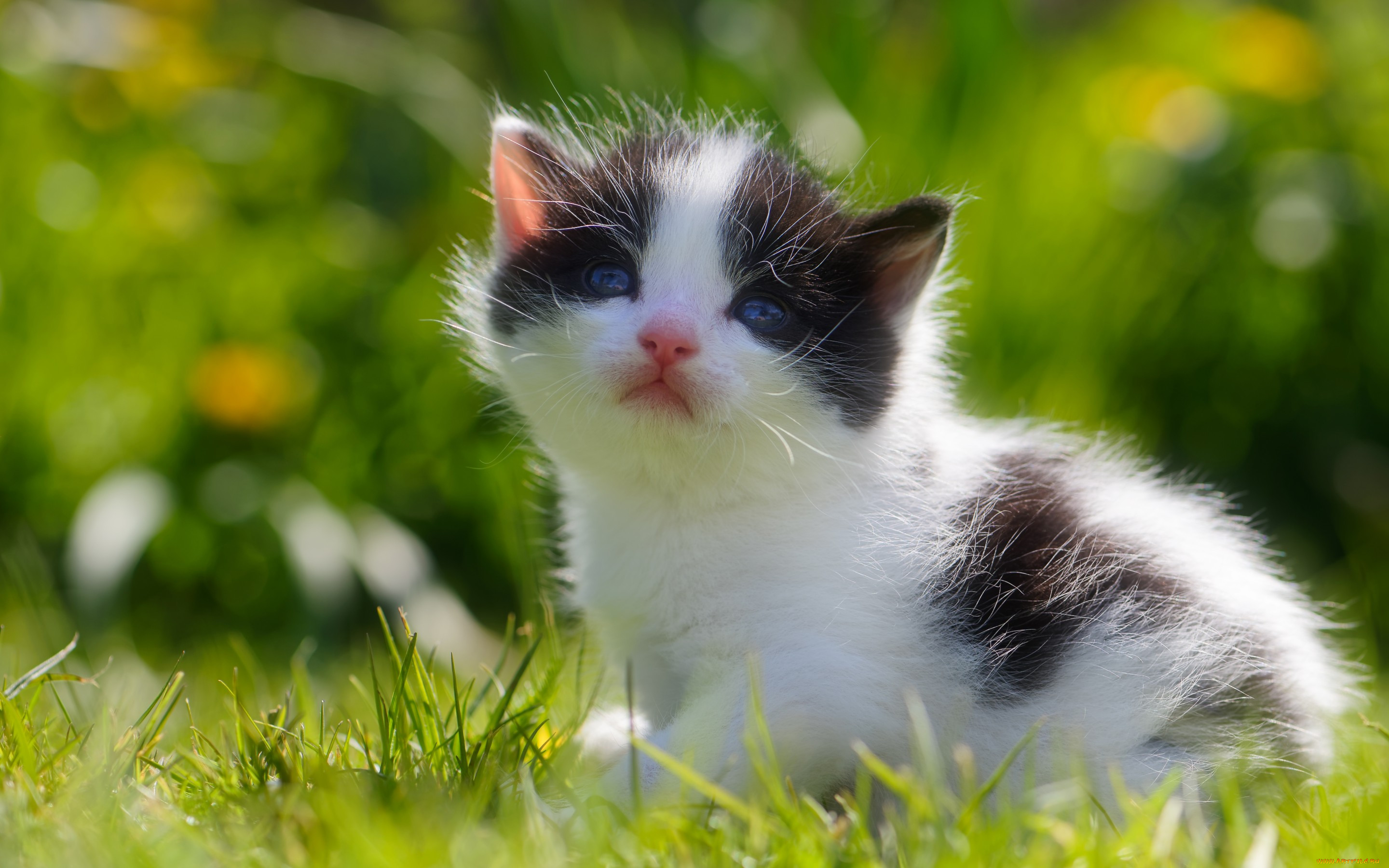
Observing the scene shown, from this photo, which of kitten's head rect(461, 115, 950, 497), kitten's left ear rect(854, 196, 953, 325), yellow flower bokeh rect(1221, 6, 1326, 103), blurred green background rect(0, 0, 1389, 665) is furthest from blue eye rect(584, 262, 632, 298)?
yellow flower bokeh rect(1221, 6, 1326, 103)

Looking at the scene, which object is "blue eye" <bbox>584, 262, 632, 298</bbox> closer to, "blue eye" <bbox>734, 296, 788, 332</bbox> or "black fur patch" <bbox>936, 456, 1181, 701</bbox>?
"blue eye" <bbox>734, 296, 788, 332</bbox>

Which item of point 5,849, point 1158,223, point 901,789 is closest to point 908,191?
point 1158,223

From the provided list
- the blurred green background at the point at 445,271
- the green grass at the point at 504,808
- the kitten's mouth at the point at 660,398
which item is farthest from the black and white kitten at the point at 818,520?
the blurred green background at the point at 445,271

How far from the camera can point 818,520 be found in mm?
1849

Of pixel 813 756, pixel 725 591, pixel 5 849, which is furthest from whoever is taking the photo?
pixel 725 591

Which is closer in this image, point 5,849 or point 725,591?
point 5,849

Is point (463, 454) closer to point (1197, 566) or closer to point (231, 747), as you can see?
point (231, 747)

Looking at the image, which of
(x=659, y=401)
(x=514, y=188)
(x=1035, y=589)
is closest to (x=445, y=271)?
(x=514, y=188)

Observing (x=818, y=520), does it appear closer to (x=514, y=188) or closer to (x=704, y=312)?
(x=704, y=312)

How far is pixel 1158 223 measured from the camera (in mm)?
3707

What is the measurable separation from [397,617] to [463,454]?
0.58m

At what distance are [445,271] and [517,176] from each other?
1.49m

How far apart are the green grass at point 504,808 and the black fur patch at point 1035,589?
19cm

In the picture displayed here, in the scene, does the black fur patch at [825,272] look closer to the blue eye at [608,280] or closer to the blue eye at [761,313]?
the blue eye at [761,313]
